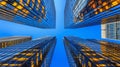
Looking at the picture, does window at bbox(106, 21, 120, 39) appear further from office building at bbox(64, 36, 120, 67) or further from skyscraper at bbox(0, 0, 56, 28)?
skyscraper at bbox(0, 0, 56, 28)

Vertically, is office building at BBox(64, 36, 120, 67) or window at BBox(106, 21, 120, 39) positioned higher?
window at BBox(106, 21, 120, 39)

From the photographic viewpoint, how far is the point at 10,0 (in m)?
42.0

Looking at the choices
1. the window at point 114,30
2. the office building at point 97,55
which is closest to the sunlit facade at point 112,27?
the window at point 114,30

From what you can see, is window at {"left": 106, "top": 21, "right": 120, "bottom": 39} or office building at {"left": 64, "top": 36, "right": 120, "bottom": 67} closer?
office building at {"left": 64, "top": 36, "right": 120, "bottom": 67}

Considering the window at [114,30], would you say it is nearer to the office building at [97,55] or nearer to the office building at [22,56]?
the office building at [97,55]

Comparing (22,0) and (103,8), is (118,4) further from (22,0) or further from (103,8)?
(22,0)

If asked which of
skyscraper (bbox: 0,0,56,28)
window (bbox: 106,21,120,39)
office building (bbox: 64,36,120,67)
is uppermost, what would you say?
skyscraper (bbox: 0,0,56,28)

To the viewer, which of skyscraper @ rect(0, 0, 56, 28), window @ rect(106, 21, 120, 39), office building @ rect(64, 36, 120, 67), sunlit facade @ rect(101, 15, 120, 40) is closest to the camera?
office building @ rect(64, 36, 120, 67)

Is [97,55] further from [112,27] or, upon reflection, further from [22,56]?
[112,27]

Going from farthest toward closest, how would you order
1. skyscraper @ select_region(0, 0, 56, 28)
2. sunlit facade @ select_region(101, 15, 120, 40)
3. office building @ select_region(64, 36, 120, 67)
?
sunlit facade @ select_region(101, 15, 120, 40) → skyscraper @ select_region(0, 0, 56, 28) → office building @ select_region(64, 36, 120, 67)

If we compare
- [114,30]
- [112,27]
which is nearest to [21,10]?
[114,30]

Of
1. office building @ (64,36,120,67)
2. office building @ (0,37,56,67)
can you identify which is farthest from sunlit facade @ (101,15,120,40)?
office building @ (0,37,56,67)

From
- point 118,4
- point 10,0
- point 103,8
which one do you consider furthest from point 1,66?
point 103,8

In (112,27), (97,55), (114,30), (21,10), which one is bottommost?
(97,55)
